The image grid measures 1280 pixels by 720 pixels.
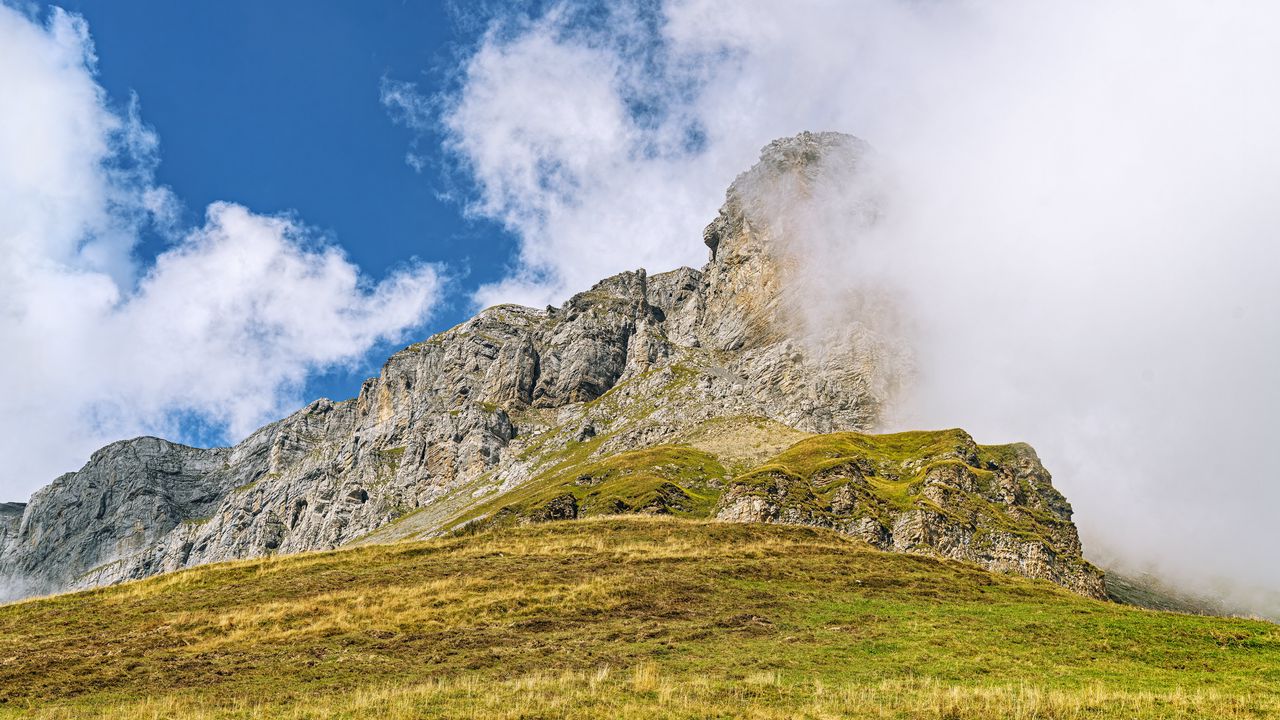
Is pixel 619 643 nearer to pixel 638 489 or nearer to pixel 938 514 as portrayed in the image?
Result: pixel 938 514

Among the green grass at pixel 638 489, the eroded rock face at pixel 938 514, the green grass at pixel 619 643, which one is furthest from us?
the green grass at pixel 638 489

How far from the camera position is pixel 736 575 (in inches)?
1756

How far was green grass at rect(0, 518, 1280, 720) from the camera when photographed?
21.6 metres

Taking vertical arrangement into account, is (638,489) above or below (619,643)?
above

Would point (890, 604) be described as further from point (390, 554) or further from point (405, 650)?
point (390, 554)

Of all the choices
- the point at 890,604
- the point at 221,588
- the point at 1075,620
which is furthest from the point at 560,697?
the point at 221,588

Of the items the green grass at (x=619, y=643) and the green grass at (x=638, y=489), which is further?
the green grass at (x=638, y=489)

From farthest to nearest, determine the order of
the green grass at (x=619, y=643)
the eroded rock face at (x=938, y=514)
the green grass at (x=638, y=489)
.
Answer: the green grass at (x=638, y=489) < the eroded rock face at (x=938, y=514) < the green grass at (x=619, y=643)

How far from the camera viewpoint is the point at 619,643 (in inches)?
1211

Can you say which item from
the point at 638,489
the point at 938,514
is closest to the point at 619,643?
the point at 938,514

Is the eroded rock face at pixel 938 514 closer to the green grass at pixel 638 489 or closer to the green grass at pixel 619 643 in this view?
the green grass at pixel 638 489

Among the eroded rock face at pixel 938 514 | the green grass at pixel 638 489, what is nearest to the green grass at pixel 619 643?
the eroded rock face at pixel 938 514

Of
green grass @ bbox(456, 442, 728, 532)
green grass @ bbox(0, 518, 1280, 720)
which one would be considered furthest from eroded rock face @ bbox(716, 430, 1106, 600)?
green grass @ bbox(0, 518, 1280, 720)

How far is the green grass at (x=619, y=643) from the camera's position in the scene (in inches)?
850
